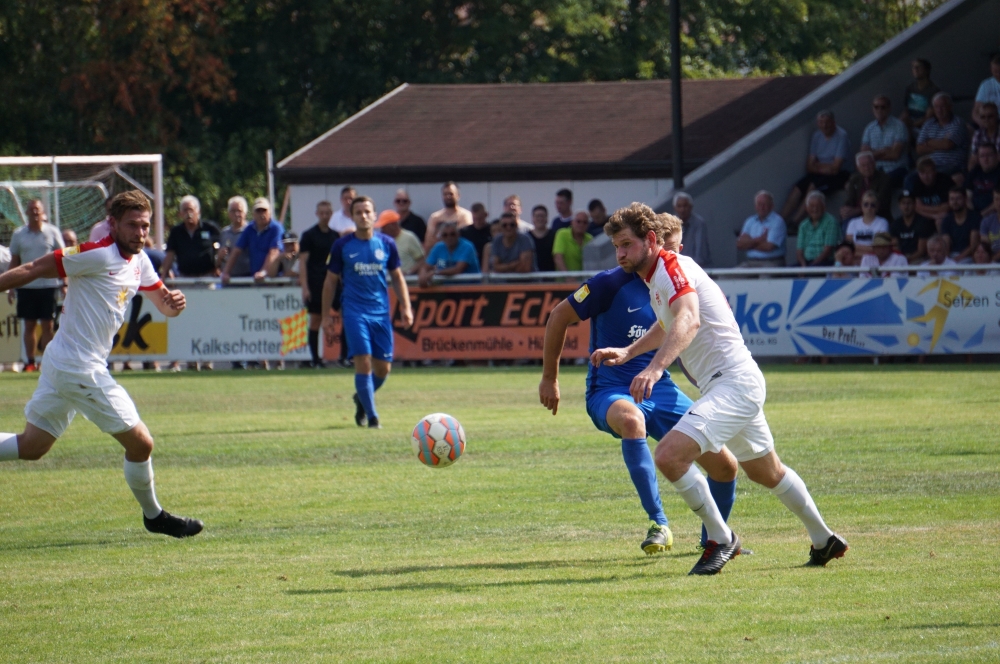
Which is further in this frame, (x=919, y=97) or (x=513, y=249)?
(x=919, y=97)

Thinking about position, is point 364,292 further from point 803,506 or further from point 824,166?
point 824,166

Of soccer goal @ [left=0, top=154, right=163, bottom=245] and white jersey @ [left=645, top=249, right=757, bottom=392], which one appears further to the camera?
soccer goal @ [left=0, top=154, right=163, bottom=245]

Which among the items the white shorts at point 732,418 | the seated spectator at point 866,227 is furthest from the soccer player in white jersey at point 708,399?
the seated spectator at point 866,227

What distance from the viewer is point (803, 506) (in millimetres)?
7504

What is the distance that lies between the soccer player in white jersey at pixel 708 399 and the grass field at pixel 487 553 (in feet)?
0.85

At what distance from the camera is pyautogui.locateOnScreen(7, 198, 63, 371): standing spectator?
71.1 ft

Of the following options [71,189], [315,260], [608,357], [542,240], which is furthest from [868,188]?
[71,189]

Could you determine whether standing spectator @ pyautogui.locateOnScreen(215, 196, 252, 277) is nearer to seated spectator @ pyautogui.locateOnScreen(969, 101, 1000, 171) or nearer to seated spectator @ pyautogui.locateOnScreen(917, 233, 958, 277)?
seated spectator @ pyautogui.locateOnScreen(917, 233, 958, 277)

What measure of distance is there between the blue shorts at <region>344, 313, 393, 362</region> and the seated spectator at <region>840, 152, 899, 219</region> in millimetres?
9598

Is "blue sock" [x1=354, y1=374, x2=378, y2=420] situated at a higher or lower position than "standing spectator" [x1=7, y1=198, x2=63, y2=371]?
lower

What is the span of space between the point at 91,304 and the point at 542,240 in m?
13.8

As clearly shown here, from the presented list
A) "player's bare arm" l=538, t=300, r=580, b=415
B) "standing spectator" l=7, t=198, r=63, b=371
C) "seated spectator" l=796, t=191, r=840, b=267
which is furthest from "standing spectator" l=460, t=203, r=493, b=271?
"player's bare arm" l=538, t=300, r=580, b=415

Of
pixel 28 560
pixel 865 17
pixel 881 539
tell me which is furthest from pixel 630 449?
pixel 865 17

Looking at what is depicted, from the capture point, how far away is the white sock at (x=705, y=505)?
747 cm
